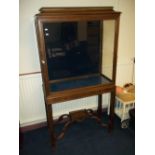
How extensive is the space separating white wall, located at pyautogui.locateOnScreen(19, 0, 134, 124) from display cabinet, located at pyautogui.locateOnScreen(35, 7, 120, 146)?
30cm

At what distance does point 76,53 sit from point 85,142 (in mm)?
1124

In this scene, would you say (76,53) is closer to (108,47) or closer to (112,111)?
(108,47)

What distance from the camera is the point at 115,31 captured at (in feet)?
5.89

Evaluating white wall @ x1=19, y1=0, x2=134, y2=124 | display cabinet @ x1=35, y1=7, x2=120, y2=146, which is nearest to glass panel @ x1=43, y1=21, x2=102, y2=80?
display cabinet @ x1=35, y1=7, x2=120, y2=146

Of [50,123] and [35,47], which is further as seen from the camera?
[35,47]

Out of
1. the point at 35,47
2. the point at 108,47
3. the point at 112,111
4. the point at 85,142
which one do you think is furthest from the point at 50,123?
the point at 108,47

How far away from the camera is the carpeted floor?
1.93 metres

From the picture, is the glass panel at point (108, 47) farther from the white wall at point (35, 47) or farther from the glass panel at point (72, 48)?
the white wall at point (35, 47)

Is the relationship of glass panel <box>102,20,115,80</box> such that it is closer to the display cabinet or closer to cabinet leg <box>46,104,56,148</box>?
the display cabinet

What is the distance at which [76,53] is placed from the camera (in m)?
1.95
